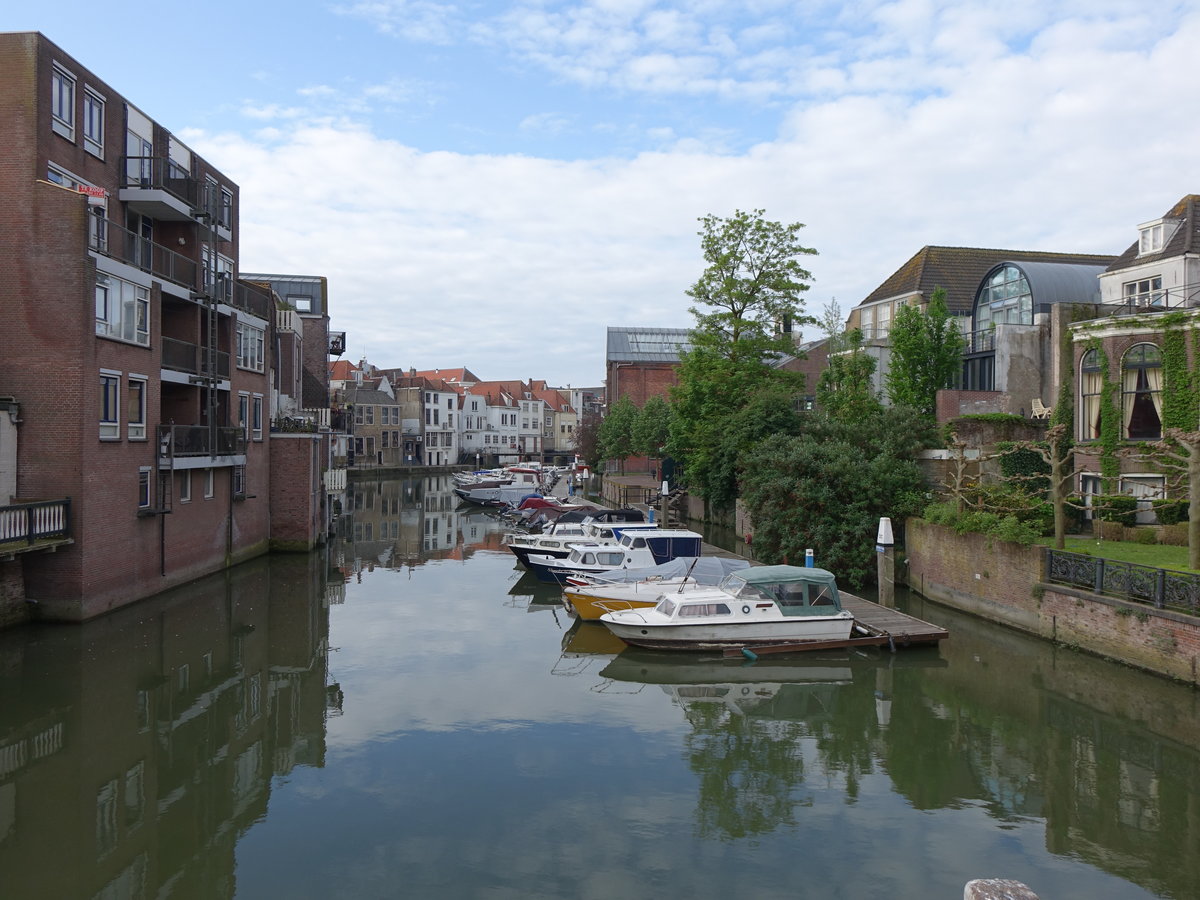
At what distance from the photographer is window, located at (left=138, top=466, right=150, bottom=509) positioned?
2495 cm

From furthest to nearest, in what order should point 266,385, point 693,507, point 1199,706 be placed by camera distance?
point 693,507
point 266,385
point 1199,706

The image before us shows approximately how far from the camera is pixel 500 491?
207ft

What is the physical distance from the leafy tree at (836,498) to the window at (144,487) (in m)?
19.0

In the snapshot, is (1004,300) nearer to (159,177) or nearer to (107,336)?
(159,177)

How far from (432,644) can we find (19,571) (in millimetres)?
9991

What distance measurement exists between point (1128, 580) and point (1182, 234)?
23390 mm

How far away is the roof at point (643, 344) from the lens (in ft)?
316

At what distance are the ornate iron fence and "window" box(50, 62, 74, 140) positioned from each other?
27.1 metres

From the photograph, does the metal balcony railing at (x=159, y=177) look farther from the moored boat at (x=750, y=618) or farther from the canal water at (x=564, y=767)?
the moored boat at (x=750, y=618)

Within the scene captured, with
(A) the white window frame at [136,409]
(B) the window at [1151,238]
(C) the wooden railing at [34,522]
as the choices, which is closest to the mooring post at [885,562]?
(A) the white window frame at [136,409]

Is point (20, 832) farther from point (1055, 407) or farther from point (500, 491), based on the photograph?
point (500, 491)

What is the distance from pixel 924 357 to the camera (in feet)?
130

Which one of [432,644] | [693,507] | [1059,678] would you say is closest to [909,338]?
[693,507]

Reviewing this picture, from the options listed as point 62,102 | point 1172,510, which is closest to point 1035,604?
point 1172,510
